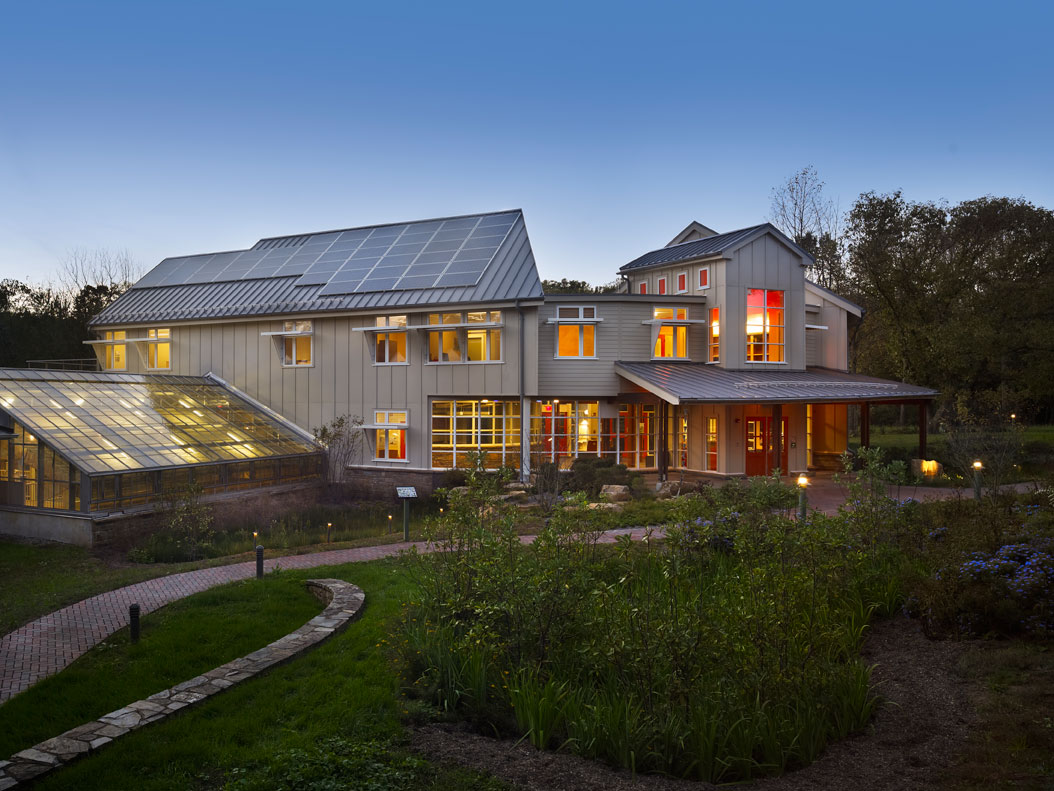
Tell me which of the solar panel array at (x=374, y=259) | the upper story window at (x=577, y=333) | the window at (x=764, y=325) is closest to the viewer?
the upper story window at (x=577, y=333)

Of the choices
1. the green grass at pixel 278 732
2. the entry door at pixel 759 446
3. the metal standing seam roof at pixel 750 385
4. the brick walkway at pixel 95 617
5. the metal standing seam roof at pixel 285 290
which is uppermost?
the metal standing seam roof at pixel 285 290

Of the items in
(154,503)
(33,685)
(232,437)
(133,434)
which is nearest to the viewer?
(33,685)

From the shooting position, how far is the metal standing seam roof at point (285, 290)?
Answer: 21.7 m

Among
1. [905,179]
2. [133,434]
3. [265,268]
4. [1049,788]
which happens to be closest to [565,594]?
[1049,788]

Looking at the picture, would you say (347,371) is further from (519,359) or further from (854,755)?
(854,755)

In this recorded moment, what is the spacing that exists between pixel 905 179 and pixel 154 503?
44452 mm

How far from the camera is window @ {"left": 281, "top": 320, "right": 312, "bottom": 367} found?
2398 cm

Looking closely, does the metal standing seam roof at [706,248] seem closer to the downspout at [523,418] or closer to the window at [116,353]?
the downspout at [523,418]

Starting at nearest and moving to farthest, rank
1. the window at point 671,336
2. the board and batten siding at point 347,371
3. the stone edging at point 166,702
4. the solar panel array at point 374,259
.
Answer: the stone edging at point 166,702
the board and batten siding at point 347,371
the solar panel array at point 374,259
the window at point 671,336

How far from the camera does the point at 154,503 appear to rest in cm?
1608

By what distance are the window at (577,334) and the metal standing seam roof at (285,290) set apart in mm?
1700

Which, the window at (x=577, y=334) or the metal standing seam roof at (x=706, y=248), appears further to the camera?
the metal standing seam roof at (x=706, y=248)

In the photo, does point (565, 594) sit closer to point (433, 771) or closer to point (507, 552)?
point (507, 552)

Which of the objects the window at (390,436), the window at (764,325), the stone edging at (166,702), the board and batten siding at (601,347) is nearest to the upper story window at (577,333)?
the board and batten siding at (601,347)
